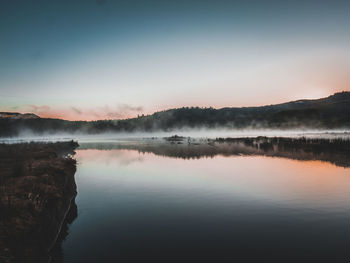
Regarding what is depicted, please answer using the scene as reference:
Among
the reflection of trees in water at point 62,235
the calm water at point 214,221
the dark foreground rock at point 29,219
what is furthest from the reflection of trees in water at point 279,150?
the dark foreground rock at point 29,219

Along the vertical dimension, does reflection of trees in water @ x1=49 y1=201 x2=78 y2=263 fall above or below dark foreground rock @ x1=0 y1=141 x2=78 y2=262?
below

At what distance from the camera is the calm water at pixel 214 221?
1319 cm

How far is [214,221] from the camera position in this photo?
692 inches

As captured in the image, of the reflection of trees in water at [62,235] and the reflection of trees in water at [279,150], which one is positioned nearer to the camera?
the reflection of trees in water at [62,235]

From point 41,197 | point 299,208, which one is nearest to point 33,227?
point 41,197

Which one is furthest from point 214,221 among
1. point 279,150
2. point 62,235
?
point 279,150

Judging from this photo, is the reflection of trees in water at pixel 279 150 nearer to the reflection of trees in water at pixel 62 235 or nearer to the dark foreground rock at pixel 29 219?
the reflection of trees in water at pixel 62 235

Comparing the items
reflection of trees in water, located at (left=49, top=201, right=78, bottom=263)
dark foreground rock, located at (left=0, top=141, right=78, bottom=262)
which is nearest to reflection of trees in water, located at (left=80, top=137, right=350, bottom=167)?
reflection of trees in water, located at (left=49, top=201, right=78, bottom=263)

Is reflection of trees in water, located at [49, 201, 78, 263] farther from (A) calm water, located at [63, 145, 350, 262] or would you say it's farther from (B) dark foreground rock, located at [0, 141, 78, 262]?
(A) calm water, located at [63, 145, 350, 262]

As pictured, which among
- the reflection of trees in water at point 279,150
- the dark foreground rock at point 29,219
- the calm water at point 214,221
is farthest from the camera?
the reflection of trees in water at point 279,150

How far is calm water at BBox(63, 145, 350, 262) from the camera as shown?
13188 millimetres

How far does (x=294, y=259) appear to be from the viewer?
40.4 feet

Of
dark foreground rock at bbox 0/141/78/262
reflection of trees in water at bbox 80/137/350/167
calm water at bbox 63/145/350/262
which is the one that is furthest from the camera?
reflection of trees in water at bbox 80/137/350/167

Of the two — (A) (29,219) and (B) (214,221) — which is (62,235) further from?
(B) (214,221)
